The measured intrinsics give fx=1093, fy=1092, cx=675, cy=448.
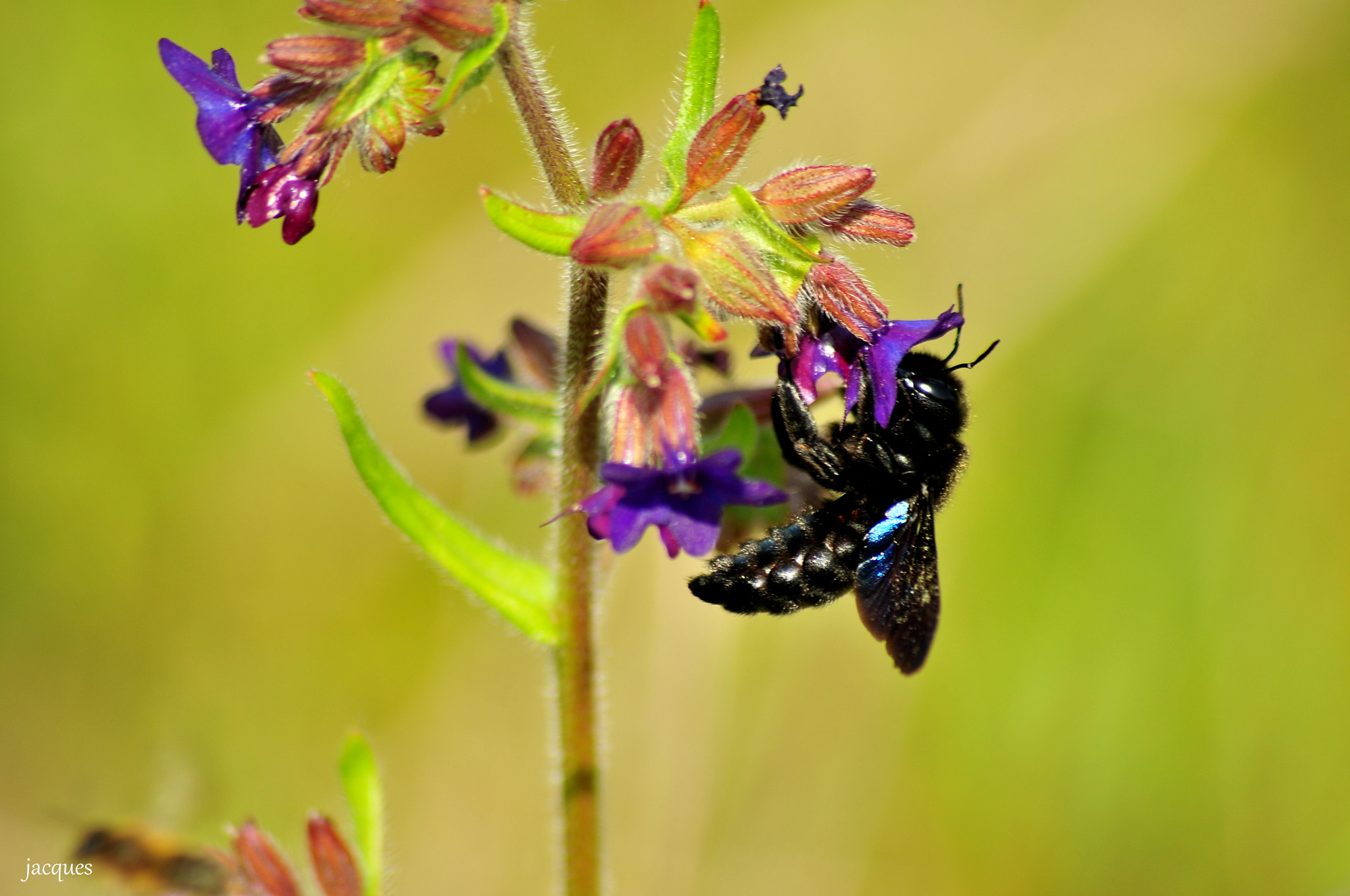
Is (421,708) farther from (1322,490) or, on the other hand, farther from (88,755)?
(1322,490)

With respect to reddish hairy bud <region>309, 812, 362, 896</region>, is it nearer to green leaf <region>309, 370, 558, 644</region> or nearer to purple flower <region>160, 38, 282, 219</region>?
green leaf <region>309, 370, 558, 644</region>

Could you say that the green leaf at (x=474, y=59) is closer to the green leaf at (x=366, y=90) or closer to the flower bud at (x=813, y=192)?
the green leaf at (x=366, y=90)

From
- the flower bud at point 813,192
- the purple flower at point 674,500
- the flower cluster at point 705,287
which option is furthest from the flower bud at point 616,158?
the purple flower at point 674,500

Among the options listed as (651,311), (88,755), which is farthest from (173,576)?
(651,311)

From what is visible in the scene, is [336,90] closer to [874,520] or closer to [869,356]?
[869,356]

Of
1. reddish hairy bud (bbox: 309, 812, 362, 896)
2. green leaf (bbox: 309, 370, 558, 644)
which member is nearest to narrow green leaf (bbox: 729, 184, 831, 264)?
green leaf (bbox: 309, 370, 558, 644)

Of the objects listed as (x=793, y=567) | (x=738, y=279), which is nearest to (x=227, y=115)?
(x=738, y=279)

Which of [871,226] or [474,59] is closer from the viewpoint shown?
[474,59]
